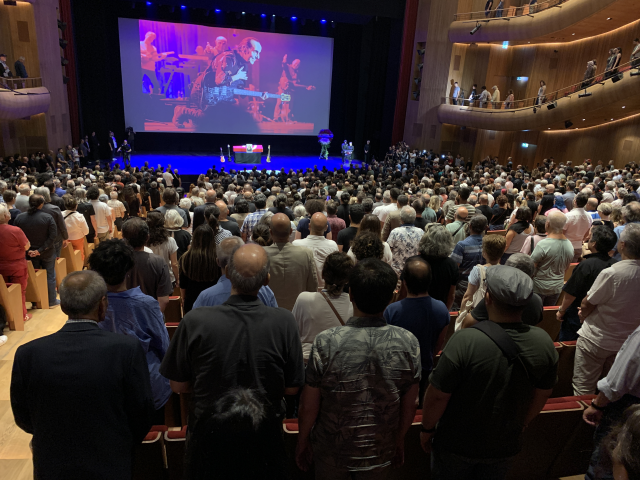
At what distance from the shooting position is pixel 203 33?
18.7 meters

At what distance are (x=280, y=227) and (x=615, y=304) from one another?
232 cm

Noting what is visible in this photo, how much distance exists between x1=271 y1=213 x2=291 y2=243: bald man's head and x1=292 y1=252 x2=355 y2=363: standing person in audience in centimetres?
84

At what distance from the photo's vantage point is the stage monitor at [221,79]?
18531mm

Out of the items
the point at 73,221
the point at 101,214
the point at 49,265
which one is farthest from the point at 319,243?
the point at 101,214

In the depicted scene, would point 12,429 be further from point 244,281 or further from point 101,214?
point 101,214

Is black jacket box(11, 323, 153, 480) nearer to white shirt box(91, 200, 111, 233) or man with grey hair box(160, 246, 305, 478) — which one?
man with grey hair box(160, 246, 305, 478)

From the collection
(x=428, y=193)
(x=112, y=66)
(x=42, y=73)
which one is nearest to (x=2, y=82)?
(x=42, y=73)

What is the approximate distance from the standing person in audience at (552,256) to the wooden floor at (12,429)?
421 centimetres

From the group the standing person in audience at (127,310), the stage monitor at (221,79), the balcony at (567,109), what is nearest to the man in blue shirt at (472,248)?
the standing person in audience at (127,310)

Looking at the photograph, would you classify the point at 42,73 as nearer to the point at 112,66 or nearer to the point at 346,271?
the point at 112,66

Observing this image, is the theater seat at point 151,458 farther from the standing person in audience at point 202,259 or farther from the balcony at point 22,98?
the balcony at point 22,98

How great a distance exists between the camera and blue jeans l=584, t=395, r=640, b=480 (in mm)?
2176

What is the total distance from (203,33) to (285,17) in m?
3.86

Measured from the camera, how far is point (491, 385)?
188 cm
